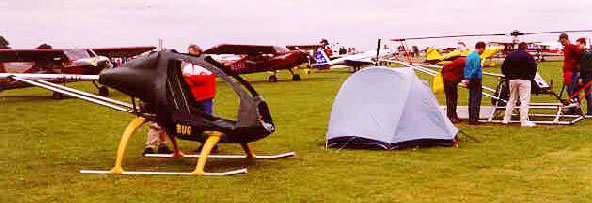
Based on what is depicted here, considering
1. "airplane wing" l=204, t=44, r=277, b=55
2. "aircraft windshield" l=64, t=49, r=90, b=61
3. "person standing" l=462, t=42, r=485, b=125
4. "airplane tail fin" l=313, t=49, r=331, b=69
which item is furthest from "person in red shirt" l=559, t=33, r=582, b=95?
"airplane tail fin" l=313, t=49, r=331, b=69

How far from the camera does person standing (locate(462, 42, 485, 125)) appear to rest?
13523 millimetres

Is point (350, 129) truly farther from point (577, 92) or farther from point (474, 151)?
point (577, 92)

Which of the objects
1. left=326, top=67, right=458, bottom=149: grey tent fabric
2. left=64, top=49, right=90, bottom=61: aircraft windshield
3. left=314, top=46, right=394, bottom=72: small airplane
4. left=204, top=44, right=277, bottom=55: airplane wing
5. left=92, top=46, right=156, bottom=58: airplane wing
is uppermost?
left=326, top=67, right=458, bottom=149: grey tent fabric

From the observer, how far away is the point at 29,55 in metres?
25.1

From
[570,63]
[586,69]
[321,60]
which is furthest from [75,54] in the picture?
[321,60]

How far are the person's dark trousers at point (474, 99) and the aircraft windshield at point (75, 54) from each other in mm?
A: 16901

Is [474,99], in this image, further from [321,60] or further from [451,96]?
[321,60]

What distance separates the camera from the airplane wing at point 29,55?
24.9 m

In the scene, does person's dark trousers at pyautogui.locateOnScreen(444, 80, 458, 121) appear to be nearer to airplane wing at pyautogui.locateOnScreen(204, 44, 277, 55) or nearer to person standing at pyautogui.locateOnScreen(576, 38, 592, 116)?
person standing at pyautogui.locateOnScreen(576, 38, 592, 116)

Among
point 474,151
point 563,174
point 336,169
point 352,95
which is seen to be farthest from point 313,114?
point 563,174

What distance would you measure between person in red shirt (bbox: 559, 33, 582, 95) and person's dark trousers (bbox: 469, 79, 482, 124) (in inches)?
98.4

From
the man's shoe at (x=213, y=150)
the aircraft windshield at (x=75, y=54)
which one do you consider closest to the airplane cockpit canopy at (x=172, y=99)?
the man's shoe at (x=213, y=150)

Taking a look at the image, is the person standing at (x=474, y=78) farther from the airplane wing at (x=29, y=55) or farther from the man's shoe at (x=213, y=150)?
the airplane wing at (x=29, y=55)

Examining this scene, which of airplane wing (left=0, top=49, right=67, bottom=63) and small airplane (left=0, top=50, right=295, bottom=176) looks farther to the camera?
airplane wing (left=0, top=49, right=67, bottom=63)
